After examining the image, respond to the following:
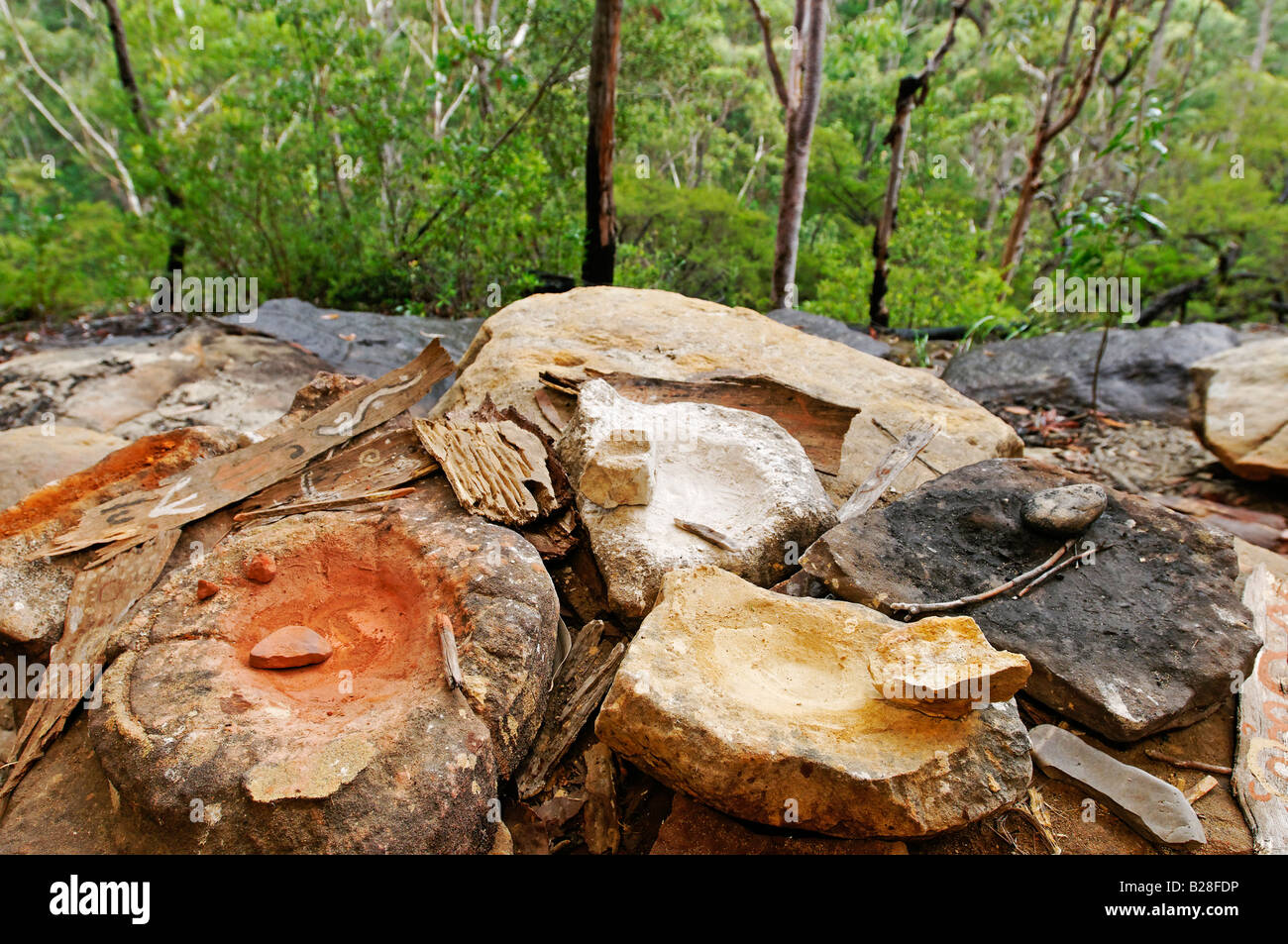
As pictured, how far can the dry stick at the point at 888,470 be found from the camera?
3604 mm

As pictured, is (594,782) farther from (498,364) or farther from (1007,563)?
(498,364)

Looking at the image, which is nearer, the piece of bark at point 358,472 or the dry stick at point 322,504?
the dry stick at point 322,504

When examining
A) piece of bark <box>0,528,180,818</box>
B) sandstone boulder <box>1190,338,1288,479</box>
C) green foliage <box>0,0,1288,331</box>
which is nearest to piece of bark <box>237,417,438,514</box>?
piece of bark <box>0,528,180,818</box>

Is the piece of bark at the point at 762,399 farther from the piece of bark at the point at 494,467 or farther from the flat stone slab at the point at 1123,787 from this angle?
the flat stone slab at the point at 1123,787

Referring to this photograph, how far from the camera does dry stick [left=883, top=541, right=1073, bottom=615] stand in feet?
9.15

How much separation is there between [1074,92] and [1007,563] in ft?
27.5

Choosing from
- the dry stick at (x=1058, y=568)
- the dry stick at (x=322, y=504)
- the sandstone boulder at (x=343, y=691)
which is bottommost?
the sandstone boulder at (x=343, y=691)

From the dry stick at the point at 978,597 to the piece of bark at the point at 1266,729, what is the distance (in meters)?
0.73

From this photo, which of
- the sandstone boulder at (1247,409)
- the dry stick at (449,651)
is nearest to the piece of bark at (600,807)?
the dry stick at (449,651)

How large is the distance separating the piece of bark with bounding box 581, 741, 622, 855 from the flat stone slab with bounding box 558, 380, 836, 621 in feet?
2.01

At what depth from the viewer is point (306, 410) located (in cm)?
430

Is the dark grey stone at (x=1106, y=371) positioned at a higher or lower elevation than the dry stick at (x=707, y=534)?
higher

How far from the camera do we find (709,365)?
16.2 ft

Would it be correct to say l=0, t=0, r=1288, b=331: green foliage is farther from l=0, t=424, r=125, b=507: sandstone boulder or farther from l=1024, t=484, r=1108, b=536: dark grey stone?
l=0, t=424, r=125, b=507: sandstone boulder
